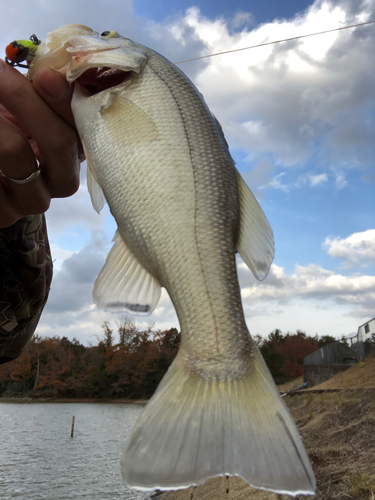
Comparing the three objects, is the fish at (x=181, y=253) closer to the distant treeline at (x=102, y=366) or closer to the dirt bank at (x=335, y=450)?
the dirt bank at (x=335, y=450)

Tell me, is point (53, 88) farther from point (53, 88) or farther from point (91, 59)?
point (91, 59)

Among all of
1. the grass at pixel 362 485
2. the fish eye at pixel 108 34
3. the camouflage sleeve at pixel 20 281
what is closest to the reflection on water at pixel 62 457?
the grass at pixel 362 485

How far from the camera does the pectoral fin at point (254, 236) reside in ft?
5.82

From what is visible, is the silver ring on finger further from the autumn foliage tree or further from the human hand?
the autumn foliage tree

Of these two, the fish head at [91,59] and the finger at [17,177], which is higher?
the fish head at [91,59]

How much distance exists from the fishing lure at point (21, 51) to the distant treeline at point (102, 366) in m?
54.5

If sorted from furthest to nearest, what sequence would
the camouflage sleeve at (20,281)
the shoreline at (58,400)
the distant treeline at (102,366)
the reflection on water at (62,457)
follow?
1. the shoreline at (58,400)
2. the distant treeline at (102,366)
3. the reflection on water at (62,457)
4. the camouflage sleeve at (20,281)

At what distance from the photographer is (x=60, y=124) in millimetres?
A: 2131

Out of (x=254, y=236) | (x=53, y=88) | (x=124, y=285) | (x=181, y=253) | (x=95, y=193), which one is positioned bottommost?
(x=124, y=285)

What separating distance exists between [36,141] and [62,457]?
1430 inches

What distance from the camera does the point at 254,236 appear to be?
183cm

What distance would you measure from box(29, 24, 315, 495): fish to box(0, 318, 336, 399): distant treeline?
5464 centimetres

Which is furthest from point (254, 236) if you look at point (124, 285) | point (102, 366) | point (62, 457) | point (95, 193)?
point (102, 366)

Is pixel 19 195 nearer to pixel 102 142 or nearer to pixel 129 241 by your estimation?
pixel 102 142
